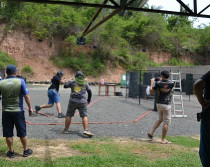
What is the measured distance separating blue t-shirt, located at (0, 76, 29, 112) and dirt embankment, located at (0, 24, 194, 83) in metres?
29.3

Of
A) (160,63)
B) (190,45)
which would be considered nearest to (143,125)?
(160,63)

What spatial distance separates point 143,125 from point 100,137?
2.32m

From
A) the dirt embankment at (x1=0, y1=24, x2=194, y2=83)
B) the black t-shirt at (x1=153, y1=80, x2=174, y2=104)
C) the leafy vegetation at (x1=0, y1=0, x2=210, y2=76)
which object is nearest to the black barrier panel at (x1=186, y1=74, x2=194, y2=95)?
the black t-shirt at (x1=153, y1=80, x2=174, y2=104)

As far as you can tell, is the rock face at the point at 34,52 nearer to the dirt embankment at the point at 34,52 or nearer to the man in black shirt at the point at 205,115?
the dirt embankment at the point at 34,52

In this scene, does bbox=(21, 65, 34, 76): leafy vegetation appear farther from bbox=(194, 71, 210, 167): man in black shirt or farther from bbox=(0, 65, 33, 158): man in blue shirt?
bbox=(194, 71, 210, 167): man in black shirt

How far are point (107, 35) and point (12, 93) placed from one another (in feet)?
122

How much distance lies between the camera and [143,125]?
327 inches

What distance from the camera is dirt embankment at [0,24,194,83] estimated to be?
34594 millimetres

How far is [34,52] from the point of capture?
36562mm

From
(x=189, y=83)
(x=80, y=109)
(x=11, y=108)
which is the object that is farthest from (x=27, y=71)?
(x=11, y=108)

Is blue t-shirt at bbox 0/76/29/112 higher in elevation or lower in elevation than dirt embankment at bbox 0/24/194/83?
lower

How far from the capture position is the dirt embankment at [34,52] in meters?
34.6

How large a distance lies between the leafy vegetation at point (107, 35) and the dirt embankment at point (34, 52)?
986 millimetres

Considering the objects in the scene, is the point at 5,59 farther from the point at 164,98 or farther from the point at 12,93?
the point at 12,93
